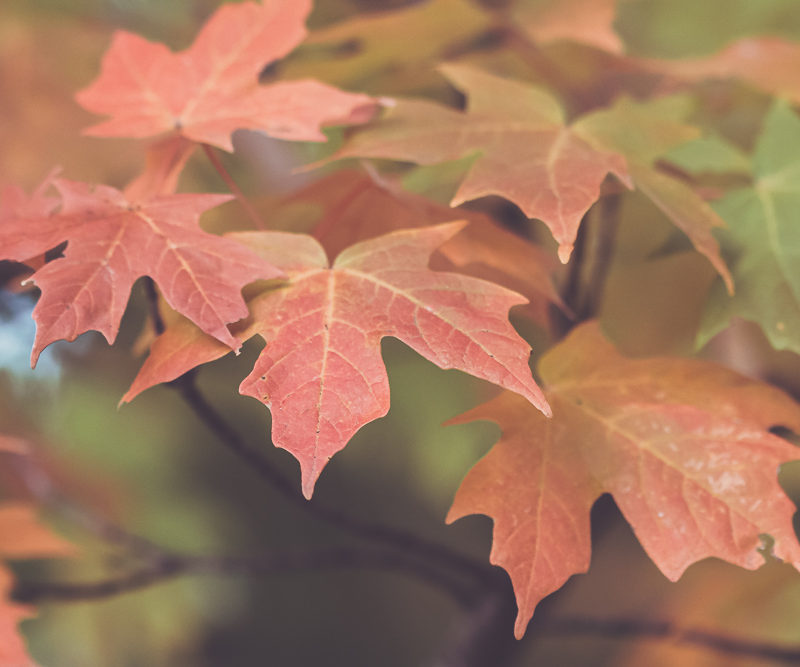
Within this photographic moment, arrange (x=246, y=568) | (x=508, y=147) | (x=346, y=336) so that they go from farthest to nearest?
(x=246, y=568)
(x=508, y=147)
(x=346, y=336)

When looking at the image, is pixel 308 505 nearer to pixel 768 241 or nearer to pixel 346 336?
pixel 346 336

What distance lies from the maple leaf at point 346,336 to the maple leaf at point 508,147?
0.18 ft

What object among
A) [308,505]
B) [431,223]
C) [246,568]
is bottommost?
[246,568]

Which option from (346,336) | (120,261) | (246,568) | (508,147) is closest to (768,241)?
(508,147)

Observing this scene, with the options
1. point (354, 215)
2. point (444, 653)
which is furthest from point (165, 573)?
point (354, 215)

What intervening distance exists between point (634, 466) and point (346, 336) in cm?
19

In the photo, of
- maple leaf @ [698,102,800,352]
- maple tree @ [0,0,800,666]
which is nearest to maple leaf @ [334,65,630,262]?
maple tree @ [0,0,800,666]

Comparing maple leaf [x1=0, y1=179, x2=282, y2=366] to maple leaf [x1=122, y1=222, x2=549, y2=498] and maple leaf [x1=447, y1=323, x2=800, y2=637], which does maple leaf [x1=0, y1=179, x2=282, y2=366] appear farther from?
maple leaf [x1=447, y1=323, x2=800, y2=637]

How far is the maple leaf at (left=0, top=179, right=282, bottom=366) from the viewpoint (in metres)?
0.34

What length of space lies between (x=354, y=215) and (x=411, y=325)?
196 mm

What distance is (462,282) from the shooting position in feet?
1.20

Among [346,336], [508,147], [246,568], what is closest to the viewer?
[346,336]

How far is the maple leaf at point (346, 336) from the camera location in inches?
12.4

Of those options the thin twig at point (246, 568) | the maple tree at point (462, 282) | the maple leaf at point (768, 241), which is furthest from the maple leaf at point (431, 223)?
the thin twig at point (246, 568)
